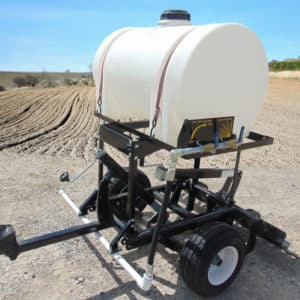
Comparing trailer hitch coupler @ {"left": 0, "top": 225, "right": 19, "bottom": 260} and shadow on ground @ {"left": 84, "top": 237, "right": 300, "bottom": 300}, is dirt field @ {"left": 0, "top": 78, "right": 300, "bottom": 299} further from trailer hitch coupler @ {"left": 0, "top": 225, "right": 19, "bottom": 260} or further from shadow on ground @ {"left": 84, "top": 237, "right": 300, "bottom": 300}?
trailer hitch coupler @ {"left": 0, "top": 225, "right": 19, "bottom": 260}

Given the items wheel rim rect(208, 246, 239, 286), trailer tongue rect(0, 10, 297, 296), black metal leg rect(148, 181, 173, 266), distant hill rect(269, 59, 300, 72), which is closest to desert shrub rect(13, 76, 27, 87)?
distant hill rect(269, 59, 300, 72)

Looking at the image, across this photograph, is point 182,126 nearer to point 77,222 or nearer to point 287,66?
point 77,222

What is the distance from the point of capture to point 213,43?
10.1ft

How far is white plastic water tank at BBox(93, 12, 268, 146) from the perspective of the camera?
3064 mm

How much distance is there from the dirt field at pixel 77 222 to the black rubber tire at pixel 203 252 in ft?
0.71

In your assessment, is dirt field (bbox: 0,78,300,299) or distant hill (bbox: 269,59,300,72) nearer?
dirt field (bbox: 0,78,300,299)

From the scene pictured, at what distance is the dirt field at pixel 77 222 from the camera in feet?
11.7

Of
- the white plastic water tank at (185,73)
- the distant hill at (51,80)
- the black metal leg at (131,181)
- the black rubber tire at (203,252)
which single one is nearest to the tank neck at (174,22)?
the white plastic water tank at (185,73)

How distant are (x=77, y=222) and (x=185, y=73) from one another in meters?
2.57

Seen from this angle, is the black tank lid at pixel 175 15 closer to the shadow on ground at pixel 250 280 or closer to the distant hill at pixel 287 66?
the shadow on ground at pixel 250 280

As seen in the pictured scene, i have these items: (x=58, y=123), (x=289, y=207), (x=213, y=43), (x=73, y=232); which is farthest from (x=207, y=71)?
(x=58, y=123)

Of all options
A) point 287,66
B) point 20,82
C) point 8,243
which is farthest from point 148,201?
point 287,66

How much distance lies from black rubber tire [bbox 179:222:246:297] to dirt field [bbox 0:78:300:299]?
0.71 ft

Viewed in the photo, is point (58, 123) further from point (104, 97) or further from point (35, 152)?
point (104, 97)
